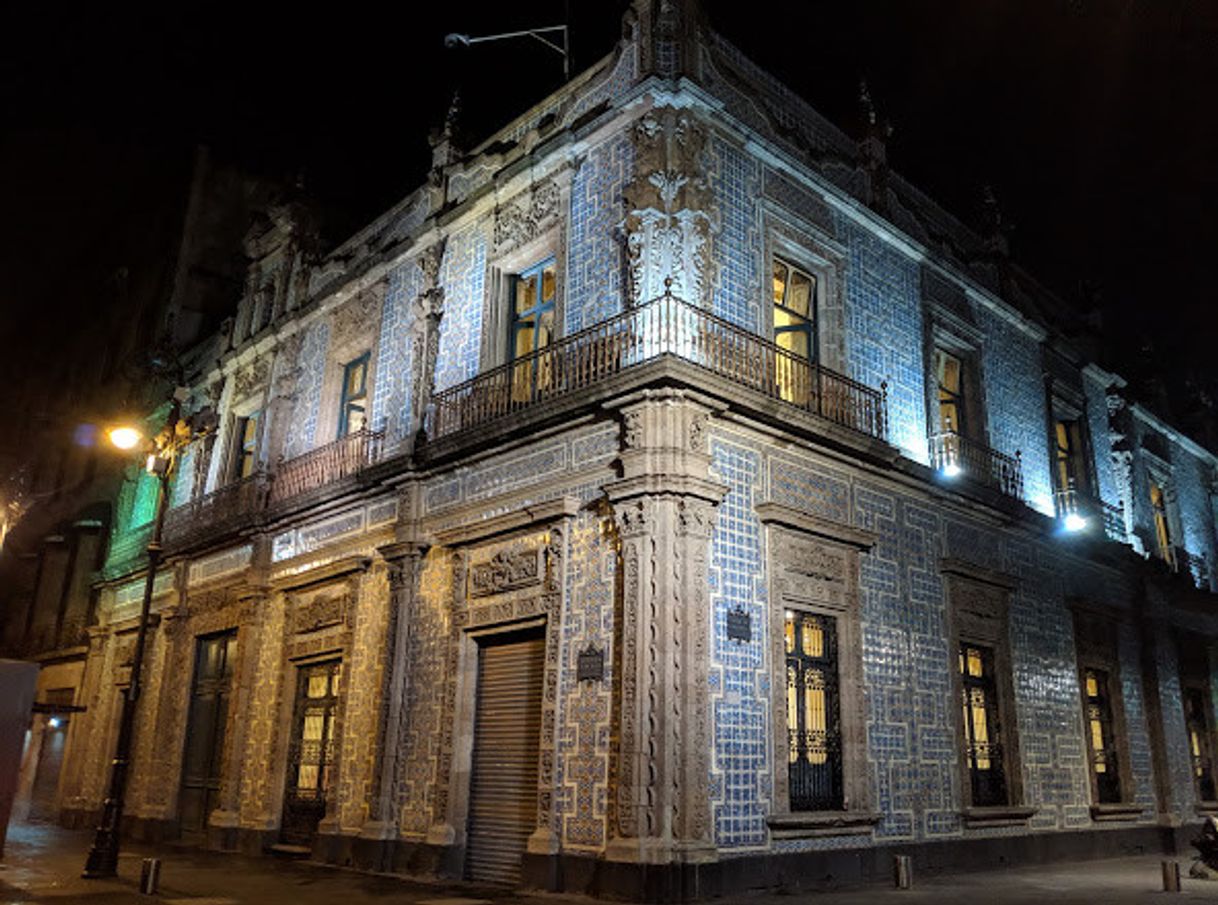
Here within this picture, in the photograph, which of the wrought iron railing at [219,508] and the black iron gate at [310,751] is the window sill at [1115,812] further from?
the wrought iron railing at [219,508]

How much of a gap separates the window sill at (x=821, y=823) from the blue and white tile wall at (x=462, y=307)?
24.2 ft

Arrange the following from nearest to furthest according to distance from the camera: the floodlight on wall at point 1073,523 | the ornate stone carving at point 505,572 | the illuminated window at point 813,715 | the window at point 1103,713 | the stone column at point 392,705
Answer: the illuminated window at point 813,715 → the ornate stone carving at point 505,572 → the stone column at point 392,705 → the window at point 1103,713 → the floodlight on wall at point 1073,523

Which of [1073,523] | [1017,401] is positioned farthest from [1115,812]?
[1017,401]

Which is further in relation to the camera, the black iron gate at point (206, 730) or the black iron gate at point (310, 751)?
the black iron gate at point (206, 730)

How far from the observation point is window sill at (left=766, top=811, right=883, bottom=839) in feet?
33.2

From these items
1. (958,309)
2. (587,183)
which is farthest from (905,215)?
(587,183)

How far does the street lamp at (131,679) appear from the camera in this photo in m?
11.0

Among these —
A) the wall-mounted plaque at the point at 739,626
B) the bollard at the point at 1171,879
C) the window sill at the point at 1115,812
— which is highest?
the wall-mounted plaque at the point at 739,626

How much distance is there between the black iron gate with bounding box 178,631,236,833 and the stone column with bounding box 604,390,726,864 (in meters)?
10.2

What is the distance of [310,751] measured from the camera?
14.9 metres

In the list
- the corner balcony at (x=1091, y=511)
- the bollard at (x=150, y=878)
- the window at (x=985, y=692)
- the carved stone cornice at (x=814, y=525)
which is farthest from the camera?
the corner balcony at (x=1091, y=511)

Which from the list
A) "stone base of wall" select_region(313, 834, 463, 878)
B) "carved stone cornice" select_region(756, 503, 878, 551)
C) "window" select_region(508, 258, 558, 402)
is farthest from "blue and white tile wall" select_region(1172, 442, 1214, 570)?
"stone base of wall" select_region(313, 834, 463, 878)

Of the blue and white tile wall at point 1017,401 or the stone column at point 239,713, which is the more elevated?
the blue and white tile wall at point 1017,401

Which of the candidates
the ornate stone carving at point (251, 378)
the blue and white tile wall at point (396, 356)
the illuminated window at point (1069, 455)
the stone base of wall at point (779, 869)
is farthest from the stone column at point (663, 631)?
the ornate stone carving at point (251, 378)
